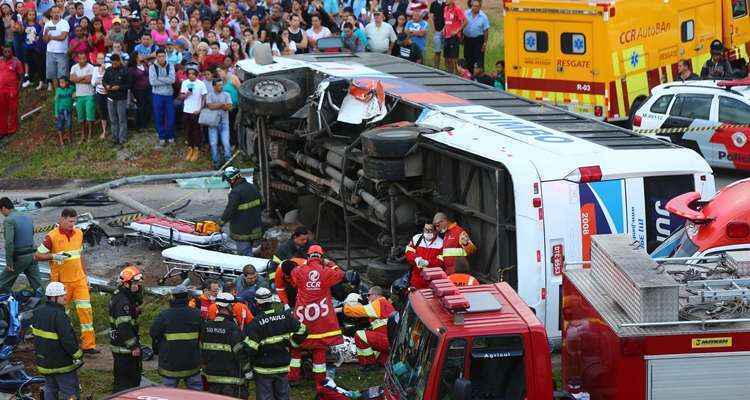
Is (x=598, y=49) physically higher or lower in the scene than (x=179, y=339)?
higher

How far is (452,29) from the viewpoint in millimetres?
24109

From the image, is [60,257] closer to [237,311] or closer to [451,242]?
[237,311]

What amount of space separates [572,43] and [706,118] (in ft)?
8.33

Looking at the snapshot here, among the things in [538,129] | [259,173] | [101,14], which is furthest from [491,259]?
→ [101,14]

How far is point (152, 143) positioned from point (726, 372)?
49.4 feet

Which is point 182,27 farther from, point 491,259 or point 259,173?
point 491,259

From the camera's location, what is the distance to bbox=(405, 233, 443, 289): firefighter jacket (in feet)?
43.8

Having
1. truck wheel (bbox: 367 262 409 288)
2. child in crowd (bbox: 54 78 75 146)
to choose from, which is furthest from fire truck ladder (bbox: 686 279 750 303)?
child in crowd (bbox: 54 78 75 146)

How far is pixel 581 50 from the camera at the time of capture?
2083 cm

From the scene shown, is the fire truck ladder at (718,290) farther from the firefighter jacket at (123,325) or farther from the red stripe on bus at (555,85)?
the red stripe on bus at (555,85)

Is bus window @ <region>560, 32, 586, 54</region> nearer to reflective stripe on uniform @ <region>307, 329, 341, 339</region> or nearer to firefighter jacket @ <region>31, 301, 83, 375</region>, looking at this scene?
reflective stripe on uniform @ <region>307, 329, 341, 339</region>

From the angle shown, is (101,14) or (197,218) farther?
(101,14)

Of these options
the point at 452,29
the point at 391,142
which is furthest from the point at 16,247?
the point at 452,29

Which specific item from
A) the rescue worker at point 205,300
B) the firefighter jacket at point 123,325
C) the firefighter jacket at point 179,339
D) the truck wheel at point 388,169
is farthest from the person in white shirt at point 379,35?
the firefighter jacket at point 179,339
